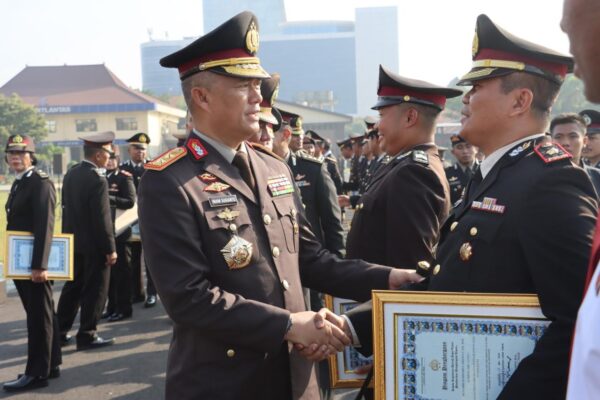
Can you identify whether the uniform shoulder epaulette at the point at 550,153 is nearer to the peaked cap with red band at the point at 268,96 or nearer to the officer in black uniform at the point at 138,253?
the peaked cap with red band at the point at 268,96

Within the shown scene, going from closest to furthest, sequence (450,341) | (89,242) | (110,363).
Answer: (450,341), (110,363), (89,242)

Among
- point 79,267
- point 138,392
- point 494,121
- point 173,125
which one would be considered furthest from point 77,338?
point 173,125

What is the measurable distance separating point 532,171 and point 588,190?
18cm

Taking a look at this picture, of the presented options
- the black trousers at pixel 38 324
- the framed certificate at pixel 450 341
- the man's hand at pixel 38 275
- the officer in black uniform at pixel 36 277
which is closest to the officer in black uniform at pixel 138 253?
the officer in black uniform at pixel 36 277

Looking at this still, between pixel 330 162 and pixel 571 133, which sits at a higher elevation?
pixel 571 133

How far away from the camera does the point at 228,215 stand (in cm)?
→ 231

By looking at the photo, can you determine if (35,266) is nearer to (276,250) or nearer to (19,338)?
(19,338)

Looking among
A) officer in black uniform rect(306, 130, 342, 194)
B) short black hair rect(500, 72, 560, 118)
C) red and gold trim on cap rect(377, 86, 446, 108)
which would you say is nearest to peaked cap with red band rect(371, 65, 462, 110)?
red and gold trim on cap rect(377, 86, 446, 108)

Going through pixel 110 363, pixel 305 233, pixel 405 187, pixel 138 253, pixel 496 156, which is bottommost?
pixel 110 363

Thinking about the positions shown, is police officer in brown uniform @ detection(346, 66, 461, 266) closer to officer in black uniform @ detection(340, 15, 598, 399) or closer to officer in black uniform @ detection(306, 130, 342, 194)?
officer in black uniform @ detection(340, 15, 598, 399)

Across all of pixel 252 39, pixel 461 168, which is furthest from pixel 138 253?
pixel 252 39

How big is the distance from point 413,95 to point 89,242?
4.37 meters

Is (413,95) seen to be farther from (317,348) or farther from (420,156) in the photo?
(317,348)

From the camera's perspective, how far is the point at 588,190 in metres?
1.91
